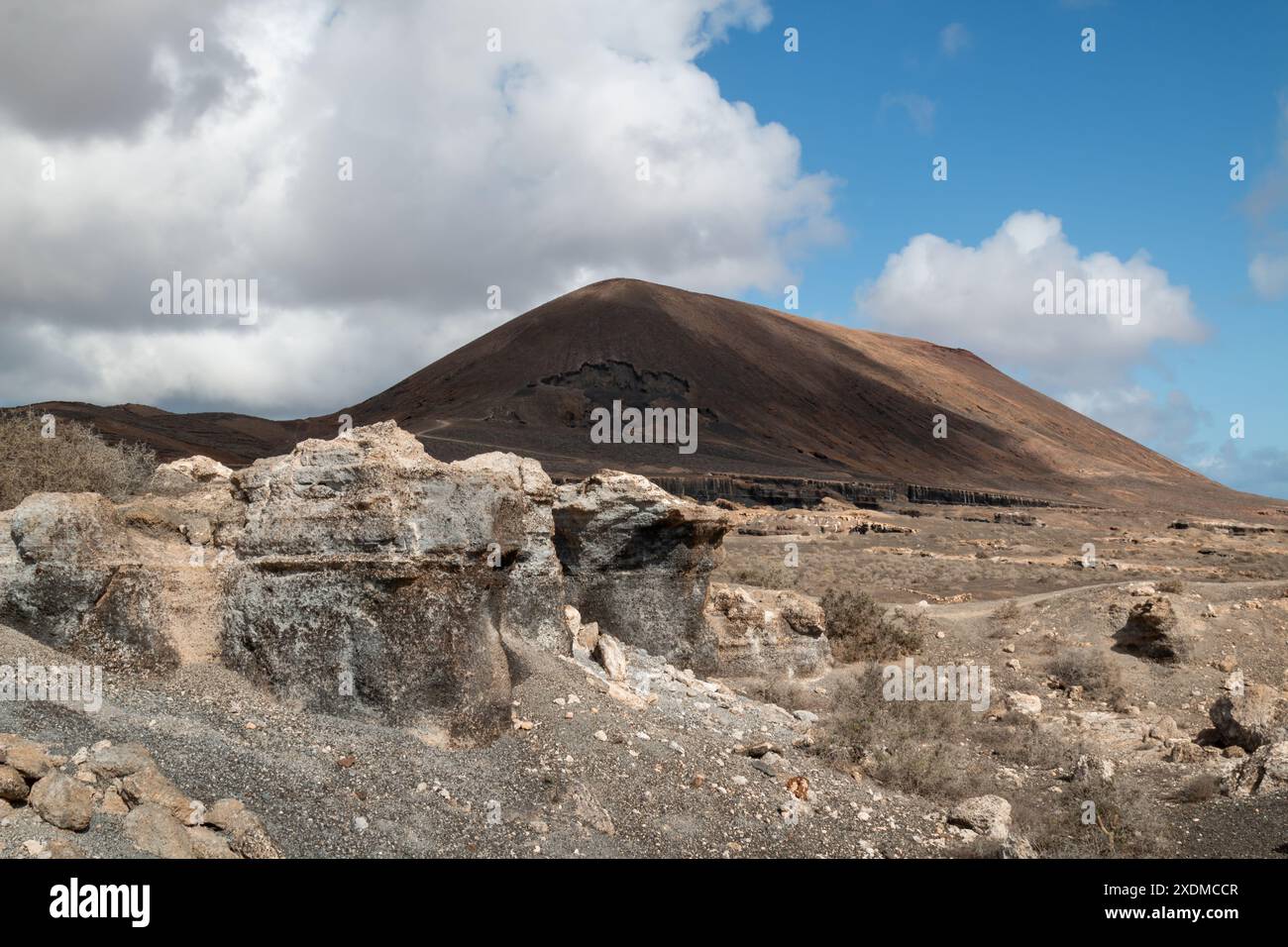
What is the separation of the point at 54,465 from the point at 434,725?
30.6ft

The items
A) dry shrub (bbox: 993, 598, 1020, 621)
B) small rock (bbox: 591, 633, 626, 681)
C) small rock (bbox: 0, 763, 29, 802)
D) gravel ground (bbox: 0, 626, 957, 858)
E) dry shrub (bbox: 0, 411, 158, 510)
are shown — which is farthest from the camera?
dry shrub (bbox: 993, 598, 1020, 621)

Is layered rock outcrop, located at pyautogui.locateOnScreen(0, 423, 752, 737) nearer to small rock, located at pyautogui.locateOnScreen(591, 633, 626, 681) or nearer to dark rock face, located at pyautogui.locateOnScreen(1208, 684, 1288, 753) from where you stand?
small rock, located at pyautogui.locateOnScreen(591, 633, 626, 681)

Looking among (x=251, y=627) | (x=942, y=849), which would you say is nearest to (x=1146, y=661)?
(x=942, y=849)

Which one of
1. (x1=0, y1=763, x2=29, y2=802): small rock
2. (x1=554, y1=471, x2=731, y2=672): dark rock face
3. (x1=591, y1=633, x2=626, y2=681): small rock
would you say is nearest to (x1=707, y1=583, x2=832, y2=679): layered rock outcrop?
(x1=554, y1=471, x2=731, y2=672): dark rock face

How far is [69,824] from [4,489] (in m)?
8.99

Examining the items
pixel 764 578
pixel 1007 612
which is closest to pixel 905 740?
pixel 1007 612

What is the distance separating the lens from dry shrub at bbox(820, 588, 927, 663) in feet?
42.2

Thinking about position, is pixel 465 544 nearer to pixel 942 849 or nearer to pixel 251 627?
pixel 251 627

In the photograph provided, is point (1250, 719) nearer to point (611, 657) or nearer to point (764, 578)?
point (611, 657)

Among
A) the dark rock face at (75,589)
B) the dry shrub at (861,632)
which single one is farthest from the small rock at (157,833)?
the dry shrub at (861,632)

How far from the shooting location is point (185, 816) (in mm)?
4520

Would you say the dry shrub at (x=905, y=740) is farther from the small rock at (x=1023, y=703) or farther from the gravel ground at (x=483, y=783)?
the small rock at (x=1023, y=703)

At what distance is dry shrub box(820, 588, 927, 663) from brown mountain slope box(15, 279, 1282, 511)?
119 ft

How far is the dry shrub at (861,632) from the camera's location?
507 inches
